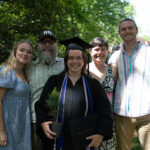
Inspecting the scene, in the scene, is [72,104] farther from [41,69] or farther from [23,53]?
[23,53]

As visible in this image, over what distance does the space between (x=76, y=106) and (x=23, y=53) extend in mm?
1263

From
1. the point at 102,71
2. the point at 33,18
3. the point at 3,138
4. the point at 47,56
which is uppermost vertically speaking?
the point at 33,18

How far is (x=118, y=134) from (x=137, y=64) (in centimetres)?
124

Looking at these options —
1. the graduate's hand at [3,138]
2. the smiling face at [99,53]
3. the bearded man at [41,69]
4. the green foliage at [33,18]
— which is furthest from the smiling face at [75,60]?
the green foliage at [33,18]

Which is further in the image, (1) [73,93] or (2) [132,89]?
(2) [132,89]

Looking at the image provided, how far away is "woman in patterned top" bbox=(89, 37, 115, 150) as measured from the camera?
3.09 m

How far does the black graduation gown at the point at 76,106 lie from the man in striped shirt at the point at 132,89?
592mm

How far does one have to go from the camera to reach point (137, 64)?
2926mm

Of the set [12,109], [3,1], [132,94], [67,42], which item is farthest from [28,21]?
[132,94]

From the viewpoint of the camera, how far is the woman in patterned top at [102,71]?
10.1 feet

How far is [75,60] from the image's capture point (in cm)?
252

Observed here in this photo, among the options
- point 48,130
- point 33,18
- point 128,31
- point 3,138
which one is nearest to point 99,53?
point 128,31

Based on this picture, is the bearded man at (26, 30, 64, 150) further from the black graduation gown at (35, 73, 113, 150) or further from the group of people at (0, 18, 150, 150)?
the black graduation gown at (35, 73, 113, 150)

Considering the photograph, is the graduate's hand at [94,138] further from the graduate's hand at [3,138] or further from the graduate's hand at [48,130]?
the graduate's hand at [3,138]
